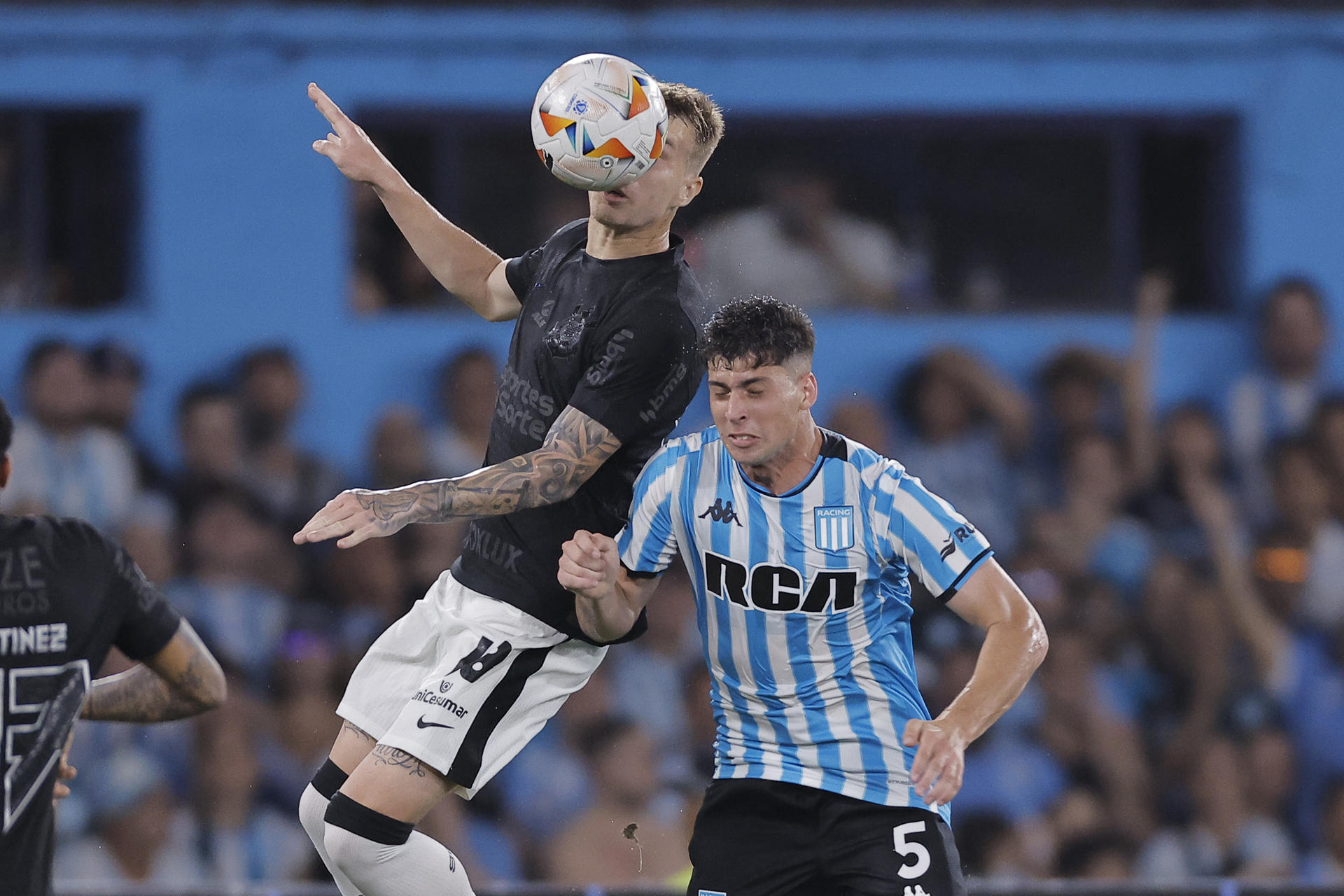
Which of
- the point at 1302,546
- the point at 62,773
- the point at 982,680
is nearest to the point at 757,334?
the point at 982,680

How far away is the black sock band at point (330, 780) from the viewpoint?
4350mm

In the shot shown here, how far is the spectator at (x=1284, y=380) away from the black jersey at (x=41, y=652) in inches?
A: 260

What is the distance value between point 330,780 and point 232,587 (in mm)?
3421

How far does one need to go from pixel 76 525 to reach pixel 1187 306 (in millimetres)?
6989

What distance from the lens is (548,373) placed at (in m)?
4.36

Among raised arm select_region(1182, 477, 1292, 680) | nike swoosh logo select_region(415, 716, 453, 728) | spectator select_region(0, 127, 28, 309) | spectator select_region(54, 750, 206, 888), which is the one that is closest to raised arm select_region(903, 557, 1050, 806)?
nike swoosh logo select_region(415, 716, 453, 728)

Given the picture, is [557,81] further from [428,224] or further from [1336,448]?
[1336,448]

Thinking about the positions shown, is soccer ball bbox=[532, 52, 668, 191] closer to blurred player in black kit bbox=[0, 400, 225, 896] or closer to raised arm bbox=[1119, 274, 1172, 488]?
blurred player in black kit bbox=[0, 400, 225, 896]

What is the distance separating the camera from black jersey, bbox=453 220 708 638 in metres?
4.25

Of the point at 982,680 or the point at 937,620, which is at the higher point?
the point at 982,680

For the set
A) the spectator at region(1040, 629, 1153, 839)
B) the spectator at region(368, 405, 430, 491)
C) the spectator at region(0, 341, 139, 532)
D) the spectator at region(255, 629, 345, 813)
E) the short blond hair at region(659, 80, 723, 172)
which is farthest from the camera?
the spectator at region(368, 405, 430, 491)

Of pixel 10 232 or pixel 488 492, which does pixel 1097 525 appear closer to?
pixel 488 492

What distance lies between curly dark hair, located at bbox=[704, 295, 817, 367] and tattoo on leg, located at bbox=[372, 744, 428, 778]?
1.21 metres

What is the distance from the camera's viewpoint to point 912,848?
406 cm
